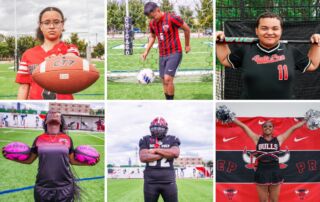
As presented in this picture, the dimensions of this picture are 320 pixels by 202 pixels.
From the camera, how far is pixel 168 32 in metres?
3.86

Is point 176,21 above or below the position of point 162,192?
above

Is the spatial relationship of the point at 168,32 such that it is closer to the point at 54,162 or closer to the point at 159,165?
the point at 159,165

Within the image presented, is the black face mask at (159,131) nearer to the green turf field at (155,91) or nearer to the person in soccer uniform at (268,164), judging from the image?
the green turf field at (155,91)

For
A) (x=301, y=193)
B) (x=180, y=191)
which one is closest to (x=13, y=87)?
(x=180, y=191)

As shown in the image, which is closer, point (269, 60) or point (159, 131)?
point (269, 60)

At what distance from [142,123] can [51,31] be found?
1047mm

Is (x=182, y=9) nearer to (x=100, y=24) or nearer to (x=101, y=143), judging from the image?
(x=100, y=24)

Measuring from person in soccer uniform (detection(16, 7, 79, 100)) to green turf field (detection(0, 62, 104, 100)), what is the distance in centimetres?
6

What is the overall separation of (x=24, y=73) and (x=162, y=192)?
148 cm

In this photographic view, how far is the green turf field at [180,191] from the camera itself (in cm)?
391

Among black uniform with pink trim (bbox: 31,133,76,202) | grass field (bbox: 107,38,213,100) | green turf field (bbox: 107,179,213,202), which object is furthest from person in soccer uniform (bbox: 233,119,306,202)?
black uniform with pink trim (bbox: 31,133,76,202)

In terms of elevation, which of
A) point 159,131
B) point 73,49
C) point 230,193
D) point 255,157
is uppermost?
→ point 73,49

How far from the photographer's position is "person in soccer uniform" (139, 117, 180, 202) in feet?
12.4

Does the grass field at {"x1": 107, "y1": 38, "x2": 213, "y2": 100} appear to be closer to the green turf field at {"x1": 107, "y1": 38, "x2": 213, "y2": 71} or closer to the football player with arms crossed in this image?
the green turf field at {"x1": 107, "y1": 38, "x2": 213, "y2": 71}
